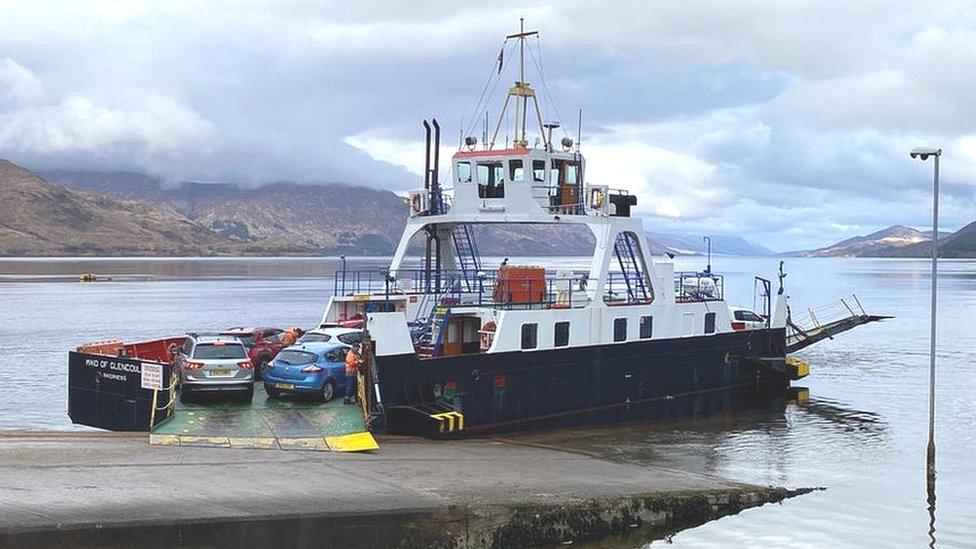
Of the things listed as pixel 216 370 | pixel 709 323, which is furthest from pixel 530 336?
pixel 709 323

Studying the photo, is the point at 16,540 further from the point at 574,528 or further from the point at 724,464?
the point at 724,464

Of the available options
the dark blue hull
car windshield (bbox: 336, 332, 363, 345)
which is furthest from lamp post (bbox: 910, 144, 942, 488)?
car windshield (bbox: 336, 332, 363, 345)

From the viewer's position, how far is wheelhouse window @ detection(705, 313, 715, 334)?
115 ft

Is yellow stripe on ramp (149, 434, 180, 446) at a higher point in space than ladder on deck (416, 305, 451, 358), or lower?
lower

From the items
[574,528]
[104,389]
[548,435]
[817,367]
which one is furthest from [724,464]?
[817,367]

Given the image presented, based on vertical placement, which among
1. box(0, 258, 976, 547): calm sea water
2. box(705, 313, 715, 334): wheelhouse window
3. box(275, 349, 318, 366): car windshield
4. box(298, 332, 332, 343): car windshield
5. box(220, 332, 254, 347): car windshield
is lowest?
box(0, 258, 976, 547): calm sea water

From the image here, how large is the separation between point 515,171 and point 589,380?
653 centimetres

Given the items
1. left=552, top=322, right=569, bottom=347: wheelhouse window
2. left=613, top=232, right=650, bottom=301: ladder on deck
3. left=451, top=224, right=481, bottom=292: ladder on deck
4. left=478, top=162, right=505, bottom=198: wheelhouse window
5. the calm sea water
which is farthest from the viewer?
left=451, top=224, right=481, bottom=292: ladder on deck

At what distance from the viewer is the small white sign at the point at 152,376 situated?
23.0 m

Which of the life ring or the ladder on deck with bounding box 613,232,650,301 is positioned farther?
the ladder on deck with bounding box 613,232,650,301

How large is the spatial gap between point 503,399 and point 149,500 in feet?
43.5

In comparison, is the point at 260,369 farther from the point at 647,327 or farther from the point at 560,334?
the point at 647,327

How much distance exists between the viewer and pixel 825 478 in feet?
80.9

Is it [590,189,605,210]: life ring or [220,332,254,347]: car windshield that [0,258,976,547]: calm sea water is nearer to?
[590,189,605,210]: life ring
